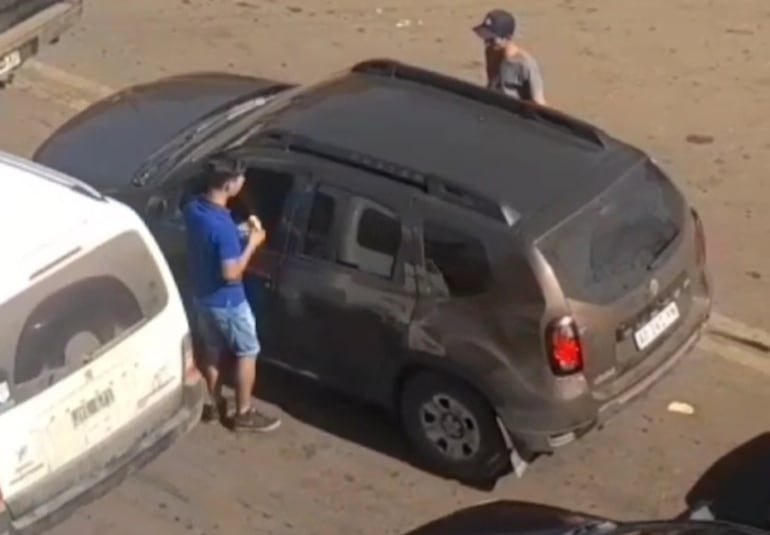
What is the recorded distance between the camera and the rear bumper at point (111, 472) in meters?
10.3

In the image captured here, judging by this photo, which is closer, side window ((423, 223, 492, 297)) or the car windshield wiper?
side window ((423, 223, 492, 297))

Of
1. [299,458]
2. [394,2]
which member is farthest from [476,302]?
[394,2]

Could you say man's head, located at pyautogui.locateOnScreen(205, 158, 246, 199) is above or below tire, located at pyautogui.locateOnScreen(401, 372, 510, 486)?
above

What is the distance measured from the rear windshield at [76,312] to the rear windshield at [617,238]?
6.73 ft

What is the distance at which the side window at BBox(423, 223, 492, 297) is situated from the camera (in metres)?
10.8

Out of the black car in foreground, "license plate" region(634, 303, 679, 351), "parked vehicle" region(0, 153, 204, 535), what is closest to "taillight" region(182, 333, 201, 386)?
"parked vehicle" region(0, 153, 204, 535)

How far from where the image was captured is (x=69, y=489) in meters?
10.4

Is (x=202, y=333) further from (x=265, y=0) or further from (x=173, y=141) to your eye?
(x=265, y=0)

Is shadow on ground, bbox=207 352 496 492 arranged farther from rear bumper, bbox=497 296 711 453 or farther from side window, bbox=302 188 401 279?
side window, bbox=302 188 401 279

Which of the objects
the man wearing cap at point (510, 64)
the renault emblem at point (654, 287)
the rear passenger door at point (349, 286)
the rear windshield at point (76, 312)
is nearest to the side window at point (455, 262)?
the rear passenger door at point (349, 286)

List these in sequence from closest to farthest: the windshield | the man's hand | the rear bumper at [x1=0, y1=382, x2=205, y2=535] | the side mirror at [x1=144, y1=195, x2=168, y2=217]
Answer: the rear bumper at [x1=0, y1=382, x2=205, y2=535] → the man's hand → the side mirror at [x1=144, y1=195, x2=168, y2=217] → the windshield

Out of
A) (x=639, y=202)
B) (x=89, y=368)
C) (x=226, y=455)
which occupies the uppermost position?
(x=639, y=202)

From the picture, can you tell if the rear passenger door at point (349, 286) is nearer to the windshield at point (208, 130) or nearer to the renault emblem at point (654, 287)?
the windshield at point (208, 130)

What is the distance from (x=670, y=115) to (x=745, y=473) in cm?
455
